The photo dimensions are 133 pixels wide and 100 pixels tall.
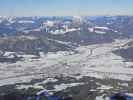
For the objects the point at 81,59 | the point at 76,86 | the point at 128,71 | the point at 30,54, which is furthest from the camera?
the point at 30,54

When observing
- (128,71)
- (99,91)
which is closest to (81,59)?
(128,71)

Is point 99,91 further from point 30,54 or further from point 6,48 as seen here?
point 6,48

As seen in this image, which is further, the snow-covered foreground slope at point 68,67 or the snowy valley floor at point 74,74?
the snow-covered foreground slope at point 68,67

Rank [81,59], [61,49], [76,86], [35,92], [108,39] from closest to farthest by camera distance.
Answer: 1. [35,92]
2. [76,86]
3. [81,59]
4. [61,49]
5. [108,39]

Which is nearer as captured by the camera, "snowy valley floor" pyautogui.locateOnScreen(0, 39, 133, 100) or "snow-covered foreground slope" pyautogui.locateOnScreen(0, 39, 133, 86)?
"snowy valley floor" pyautogui.locateOnScreen(0, 39, 133, 100)

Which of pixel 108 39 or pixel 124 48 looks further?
pixel 108 39

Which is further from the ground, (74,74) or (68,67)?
(74,74)

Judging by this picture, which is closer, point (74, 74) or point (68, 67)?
point (74, 74)
